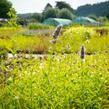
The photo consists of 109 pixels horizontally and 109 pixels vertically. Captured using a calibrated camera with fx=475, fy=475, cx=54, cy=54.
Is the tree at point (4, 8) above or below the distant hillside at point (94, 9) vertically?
above

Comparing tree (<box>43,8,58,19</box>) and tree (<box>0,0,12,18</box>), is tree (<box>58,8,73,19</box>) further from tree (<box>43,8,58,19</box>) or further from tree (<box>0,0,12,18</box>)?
tree (<box>0,0,12,18</box>)

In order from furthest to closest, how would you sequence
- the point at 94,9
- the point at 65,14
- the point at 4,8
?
the point at 94,9 < the point at 65,14 < the point at 4,8

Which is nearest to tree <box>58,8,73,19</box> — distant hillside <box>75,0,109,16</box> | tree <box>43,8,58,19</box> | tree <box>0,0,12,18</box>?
tree <box>43,8,58,19</box>

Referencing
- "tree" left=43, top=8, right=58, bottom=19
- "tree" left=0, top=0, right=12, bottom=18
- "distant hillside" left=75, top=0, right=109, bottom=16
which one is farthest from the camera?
"distant hillside" left=75, top=0, right=109, bottom=16

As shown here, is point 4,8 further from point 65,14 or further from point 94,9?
point 94,9

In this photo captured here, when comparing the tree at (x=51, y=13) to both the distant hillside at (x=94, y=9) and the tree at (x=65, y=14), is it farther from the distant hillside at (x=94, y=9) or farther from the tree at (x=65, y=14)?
the distant hillside at (x=94, y=9)

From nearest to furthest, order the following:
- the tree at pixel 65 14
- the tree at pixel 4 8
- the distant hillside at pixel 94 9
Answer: the tree at pixel 4 8 → the tree at pixel 65 14 → the distant hillside at pixel 94 9

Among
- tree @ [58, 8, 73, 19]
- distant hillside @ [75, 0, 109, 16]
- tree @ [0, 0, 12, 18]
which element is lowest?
distant hillside @ [75, 0, 109, 16]

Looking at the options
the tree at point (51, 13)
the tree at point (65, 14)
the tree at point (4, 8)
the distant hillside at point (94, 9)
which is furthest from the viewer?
the distant hillside at point (94, 9)

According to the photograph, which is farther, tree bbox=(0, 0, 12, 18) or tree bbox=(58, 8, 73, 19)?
tree bbox=(58, 8, 73, 19)

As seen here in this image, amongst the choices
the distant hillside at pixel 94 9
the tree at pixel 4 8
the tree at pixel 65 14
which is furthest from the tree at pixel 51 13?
the distant hillside at pixel 94 9

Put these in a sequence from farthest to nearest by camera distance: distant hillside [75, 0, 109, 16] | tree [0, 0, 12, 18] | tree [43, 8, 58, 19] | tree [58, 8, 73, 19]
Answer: distant hillside [75, 0, 109, 16] < tree [58, 8, 73, 19] < tree [43, 8, 58, 19] < tree [0, 0, 12, 18]

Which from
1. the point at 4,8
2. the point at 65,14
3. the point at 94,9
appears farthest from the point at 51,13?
the point at 94,9

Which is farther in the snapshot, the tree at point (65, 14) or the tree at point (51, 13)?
the tree at point (65, 14)
